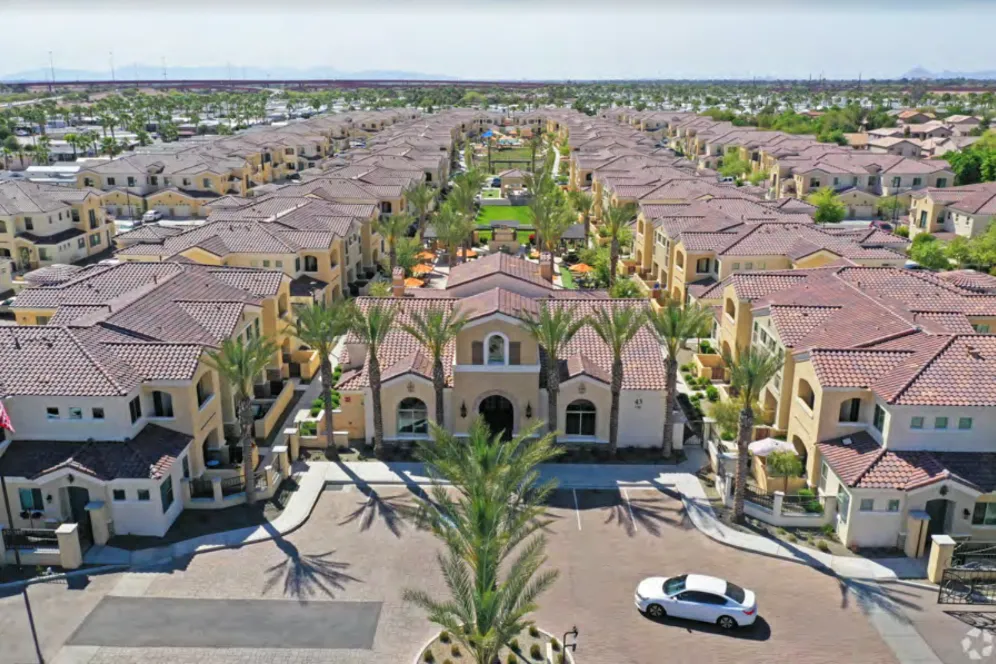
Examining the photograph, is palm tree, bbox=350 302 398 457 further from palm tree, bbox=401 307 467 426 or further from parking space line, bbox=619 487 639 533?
parking space line, bbox=619 487 639 533

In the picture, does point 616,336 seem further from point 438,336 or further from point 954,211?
point 954,211

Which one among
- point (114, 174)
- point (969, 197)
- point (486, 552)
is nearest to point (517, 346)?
point (486, 552)

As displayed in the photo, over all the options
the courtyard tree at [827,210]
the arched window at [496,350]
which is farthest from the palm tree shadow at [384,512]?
the courtyard tree at [827,210]

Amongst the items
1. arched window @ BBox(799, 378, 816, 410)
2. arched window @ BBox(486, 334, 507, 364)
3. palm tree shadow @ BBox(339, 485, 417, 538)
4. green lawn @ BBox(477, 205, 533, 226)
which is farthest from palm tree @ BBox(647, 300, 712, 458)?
green lawn @ BBox(477, 205, 533, 226)

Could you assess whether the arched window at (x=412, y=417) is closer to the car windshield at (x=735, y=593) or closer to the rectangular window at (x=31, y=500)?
the rectangular window at (x=31, y=500)

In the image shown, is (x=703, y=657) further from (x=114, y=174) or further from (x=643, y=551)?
(x=114, y=174)

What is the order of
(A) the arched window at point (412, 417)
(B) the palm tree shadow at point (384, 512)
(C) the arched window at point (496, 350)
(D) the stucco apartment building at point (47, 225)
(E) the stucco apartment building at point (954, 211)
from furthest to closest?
(E) the stucco apartment building at point (954, 211) → (D) the stucco apartment building at point (47, 225) → (A) the arched window at point (412, 417) → (C) the arched window at point (496, 350) → (B) the palm tree shadow at point (384, 512)
